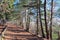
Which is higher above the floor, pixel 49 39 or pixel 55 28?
pixel 49 39

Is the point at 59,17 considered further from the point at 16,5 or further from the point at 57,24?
the point at 16,5

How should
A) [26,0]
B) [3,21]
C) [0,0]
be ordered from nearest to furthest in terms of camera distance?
[0,0]
[26,0]
[3,21]

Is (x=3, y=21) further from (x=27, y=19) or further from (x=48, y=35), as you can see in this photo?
(x=48, y=35)

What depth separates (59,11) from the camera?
40906mm

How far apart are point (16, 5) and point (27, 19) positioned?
663 cm

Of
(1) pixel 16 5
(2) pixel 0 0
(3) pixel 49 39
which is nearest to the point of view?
(3) pixel 49 39

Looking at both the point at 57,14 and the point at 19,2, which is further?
the point at 19,2

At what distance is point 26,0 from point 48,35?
24.4m

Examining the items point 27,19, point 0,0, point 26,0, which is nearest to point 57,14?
point 26,0

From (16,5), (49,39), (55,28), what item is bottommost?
(55,28)

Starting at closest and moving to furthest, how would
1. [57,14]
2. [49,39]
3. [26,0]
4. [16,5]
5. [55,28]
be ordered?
1. [49,39]
2. [57,14]
3. [26,0]
4. [55,28]
5. [16,5]

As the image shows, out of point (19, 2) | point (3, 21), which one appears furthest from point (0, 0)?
point (3, 21)

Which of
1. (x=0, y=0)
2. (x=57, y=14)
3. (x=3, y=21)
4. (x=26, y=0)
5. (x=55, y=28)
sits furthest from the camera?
(x=3, y=21)

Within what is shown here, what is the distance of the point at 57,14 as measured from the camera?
40.0m
